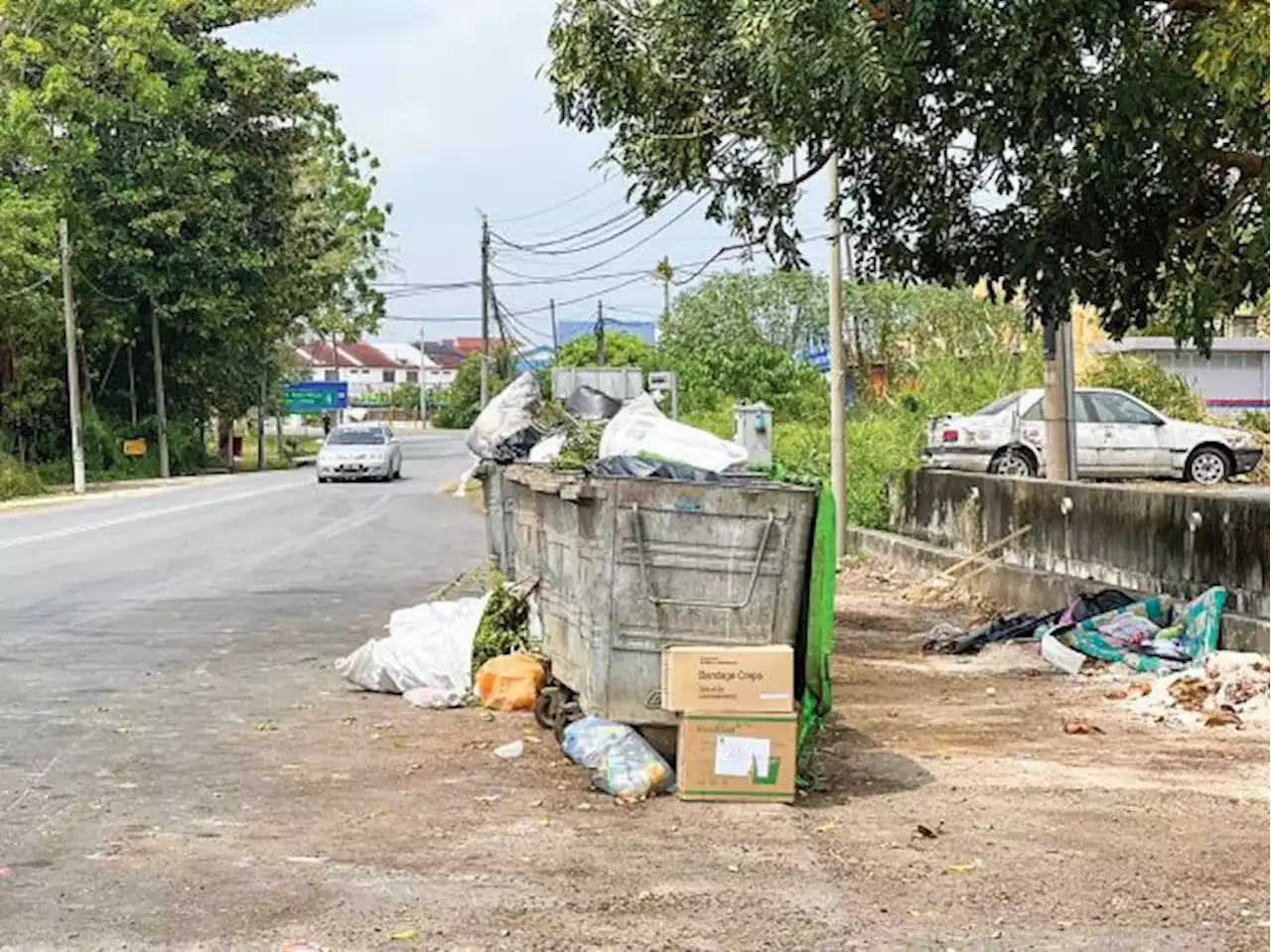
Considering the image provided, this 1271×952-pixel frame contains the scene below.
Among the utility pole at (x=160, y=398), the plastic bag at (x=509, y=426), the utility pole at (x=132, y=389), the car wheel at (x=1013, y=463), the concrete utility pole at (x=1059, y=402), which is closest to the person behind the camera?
the plastic bag at (x=509, y=426)

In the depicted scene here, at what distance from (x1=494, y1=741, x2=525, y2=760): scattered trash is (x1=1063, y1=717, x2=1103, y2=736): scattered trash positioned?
298 centimetres

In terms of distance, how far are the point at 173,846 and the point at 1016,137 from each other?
20.7 ft

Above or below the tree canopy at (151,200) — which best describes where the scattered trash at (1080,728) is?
below

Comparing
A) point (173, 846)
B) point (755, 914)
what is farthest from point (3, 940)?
point (755, 914)

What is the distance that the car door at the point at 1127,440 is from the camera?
72.9ft

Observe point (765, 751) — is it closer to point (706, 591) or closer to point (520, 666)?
point (706, 591)

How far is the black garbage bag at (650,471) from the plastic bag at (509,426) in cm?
441

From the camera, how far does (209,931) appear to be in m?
5.31

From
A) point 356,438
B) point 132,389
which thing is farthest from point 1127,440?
point 132,389

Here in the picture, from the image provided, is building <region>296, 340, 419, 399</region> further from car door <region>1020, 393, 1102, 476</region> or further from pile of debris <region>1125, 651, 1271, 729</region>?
pile of debris <region>1125, 651, 1271, 729</region>

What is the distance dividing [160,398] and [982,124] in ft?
154

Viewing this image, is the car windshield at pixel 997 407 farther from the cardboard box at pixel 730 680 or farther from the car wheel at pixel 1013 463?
the cardboard box at pixel 730 680

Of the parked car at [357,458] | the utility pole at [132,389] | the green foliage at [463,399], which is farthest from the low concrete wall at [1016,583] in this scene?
the green foliage at [463,399]

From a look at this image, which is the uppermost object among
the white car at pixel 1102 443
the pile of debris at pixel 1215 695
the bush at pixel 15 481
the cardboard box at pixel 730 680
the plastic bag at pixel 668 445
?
the plastic bag at pixel 668 445
